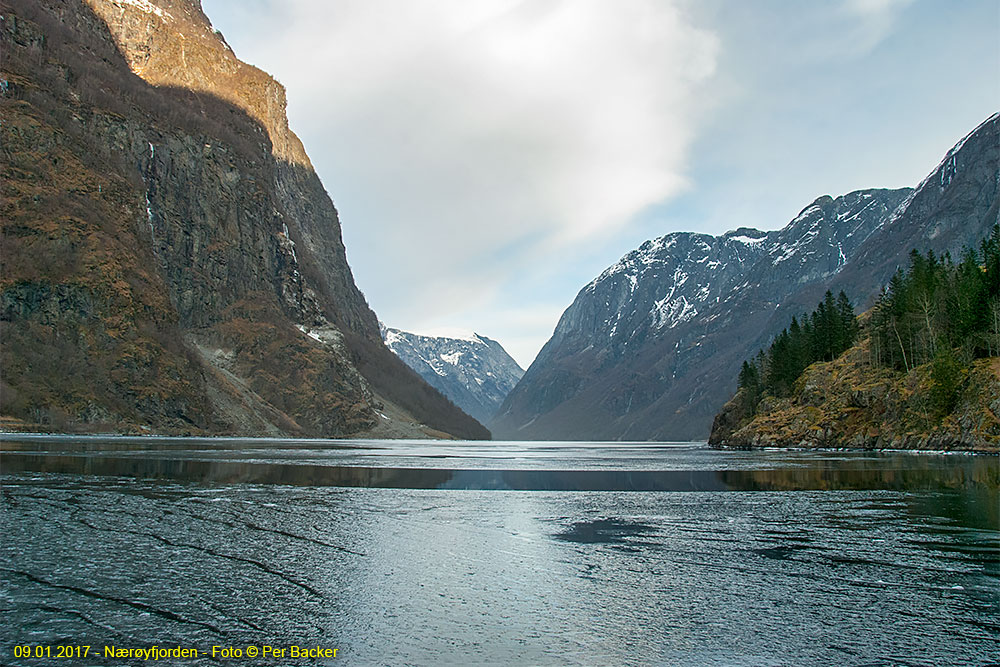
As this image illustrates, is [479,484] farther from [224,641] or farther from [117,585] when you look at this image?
[224,641]

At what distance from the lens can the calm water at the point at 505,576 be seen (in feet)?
38.3

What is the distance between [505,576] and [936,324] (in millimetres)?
98992

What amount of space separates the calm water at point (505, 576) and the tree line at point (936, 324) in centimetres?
5861

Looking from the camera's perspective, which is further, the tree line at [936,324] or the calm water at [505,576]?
the tree line at [936,324]

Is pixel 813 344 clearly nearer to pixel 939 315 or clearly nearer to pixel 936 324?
pixel 936 324

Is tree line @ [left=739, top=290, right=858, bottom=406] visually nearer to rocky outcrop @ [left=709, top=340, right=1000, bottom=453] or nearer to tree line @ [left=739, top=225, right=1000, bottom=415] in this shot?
tree line @ [left=739, top=225, right=1000, bottom=415]

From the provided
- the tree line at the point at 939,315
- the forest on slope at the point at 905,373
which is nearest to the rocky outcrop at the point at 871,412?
the forest on slope at the point at 905,373

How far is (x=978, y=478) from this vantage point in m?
40.6

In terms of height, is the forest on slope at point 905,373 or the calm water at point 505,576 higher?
the forest on slope at point 905,373

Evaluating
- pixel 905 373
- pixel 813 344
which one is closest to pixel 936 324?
pixel 905 373

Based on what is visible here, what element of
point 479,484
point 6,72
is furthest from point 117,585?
point 6,72

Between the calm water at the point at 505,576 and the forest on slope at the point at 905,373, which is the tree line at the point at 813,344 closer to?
the forest on slope at the point at 905,373

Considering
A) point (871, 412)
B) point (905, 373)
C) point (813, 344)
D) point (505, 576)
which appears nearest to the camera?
point (505, 576)

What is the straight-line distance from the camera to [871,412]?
96750mm
